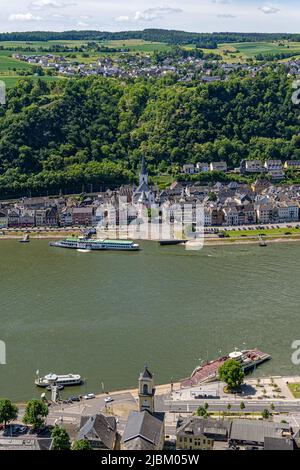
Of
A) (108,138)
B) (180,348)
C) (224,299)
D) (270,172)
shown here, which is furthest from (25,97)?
(180,348)

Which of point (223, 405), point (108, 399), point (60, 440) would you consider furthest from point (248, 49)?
point (60, 440)

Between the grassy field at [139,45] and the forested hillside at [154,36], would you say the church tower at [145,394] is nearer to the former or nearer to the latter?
the grassy field at [139,45]

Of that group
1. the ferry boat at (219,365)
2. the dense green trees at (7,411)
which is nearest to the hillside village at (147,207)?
the ferry boat at (219,365)

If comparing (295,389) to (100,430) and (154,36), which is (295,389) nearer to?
(100,430)

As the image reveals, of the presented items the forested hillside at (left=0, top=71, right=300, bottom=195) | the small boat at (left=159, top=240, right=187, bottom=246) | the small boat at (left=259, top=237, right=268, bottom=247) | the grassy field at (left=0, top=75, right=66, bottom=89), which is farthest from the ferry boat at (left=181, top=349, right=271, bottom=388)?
the grassy field at (left=0, top=75, right=66, bottom=89)

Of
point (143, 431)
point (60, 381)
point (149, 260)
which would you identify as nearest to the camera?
point (143, 431)

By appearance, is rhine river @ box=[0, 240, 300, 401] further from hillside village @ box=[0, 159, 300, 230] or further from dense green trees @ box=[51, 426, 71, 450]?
hillside village @ box=[0, 159, 300, 230]

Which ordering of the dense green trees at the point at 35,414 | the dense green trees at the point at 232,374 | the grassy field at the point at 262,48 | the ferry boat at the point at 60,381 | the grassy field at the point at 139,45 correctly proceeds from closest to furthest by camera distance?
the dense green trees at the point at 35,414
the dense green trees at the point at 232,374
the ferry boat at the point at 60,381
the grassy field at the point at 262,48
the grassy field at the point at 139,45
